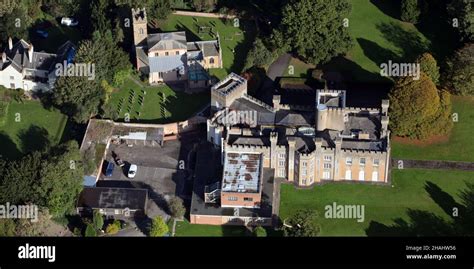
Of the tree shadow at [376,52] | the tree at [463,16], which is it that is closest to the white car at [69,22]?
the tree shadow at [376,52]

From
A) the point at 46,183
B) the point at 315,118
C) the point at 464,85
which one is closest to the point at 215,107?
the point at 315,118

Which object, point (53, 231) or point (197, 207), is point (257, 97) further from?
point (53, 231)

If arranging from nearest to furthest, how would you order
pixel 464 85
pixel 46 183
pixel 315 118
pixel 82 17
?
pixel 46 183 < pixel 315 118 < pixel 464 85 < pixel 82 17

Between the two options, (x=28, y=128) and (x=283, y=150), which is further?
(x=28, y=128)

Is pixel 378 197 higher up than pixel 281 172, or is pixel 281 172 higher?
pixel 281 172

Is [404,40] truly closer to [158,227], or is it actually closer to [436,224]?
[436,224]

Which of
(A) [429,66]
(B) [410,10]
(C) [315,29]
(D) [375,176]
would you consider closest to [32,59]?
(C) [315,29]

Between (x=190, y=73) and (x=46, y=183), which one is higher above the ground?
(x=190, y=73)
